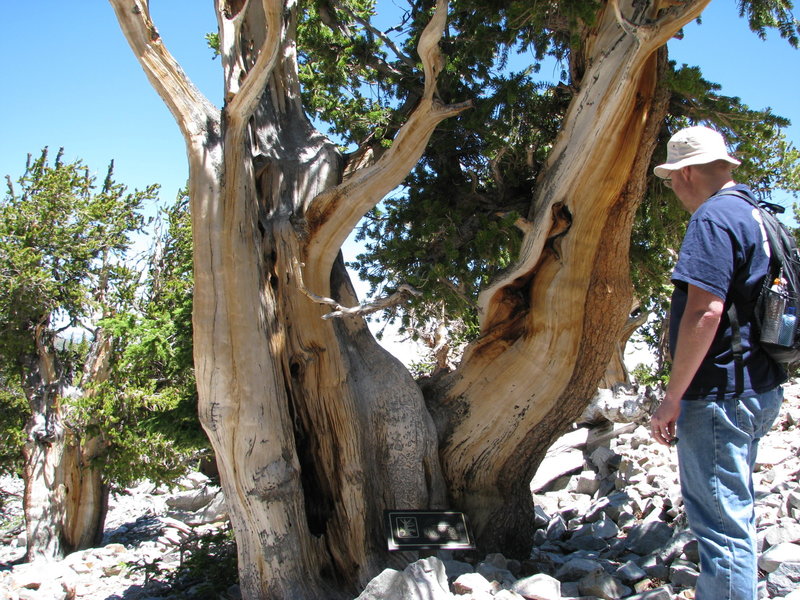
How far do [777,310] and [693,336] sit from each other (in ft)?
1.09

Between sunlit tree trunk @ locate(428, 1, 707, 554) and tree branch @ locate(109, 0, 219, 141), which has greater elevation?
tree branch @ locate(109, 0, 219, 141)

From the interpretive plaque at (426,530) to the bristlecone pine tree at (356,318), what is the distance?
36 centimetres

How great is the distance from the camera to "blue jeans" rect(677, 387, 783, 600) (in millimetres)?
2387

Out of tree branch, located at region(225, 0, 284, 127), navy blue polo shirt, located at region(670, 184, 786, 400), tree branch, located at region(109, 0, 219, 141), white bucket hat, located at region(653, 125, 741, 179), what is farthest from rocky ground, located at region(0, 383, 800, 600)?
tree branch, located at region(109, 0, 219, 141)

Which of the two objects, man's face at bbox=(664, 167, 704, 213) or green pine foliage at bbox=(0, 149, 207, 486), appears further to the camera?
green pine foliage at bbox=(0, 149, 207, 486)

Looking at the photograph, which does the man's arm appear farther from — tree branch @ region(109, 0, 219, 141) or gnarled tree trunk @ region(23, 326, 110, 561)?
gnarled tree trunk @ region(23, 326, 110, 561)

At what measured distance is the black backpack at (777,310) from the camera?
2.46 meters

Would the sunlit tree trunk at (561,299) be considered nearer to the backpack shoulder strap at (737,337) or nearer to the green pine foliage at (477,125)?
the green pine foliage at (477,125)

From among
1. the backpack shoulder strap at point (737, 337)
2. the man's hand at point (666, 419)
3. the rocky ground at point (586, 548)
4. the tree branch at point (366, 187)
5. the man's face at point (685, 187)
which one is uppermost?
the tree branch at point (366, 187)

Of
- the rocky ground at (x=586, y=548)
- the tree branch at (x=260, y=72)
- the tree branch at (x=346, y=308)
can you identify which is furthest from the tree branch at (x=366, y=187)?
the rocky ground at (x=586, y=548)

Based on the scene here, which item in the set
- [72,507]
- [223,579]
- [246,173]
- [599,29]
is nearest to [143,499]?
[72,507]

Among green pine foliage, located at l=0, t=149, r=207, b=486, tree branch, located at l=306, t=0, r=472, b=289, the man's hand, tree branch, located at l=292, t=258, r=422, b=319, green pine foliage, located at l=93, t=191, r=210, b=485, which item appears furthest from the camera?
green pine foliage, located at l=0, t=149, r=207, b=486

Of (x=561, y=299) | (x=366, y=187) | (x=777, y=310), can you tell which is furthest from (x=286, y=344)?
(x=777, y=310)

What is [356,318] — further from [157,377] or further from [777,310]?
[157,377]
